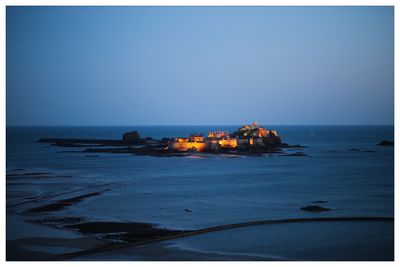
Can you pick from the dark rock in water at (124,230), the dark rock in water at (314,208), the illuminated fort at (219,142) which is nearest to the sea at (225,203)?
the dark rock in water at (314,208)

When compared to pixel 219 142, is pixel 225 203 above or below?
below

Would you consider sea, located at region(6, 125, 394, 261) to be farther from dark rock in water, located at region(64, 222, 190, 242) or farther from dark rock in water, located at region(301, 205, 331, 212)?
dark rock in water, located at region(64, 222, 190, 242)

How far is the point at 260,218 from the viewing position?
2050cm

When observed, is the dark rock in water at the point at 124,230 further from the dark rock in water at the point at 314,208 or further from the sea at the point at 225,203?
the dark rock in water at the point at 314,208

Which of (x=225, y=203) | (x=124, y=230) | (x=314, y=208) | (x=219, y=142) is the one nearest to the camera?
(x=124, y=230)

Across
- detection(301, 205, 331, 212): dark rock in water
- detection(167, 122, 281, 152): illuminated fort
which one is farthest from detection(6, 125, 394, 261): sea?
detection(167, 122, 281, 152): illuminated fort

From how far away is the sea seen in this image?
1584 centimetres

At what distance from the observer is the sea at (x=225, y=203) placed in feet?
52.0

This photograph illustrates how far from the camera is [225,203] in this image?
953 inches

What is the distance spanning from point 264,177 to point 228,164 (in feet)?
35.6

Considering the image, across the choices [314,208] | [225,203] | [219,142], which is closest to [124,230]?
[225,203]

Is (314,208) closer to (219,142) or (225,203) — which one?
(225,203)

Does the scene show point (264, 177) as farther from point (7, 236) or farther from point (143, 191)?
point (7, 236)
